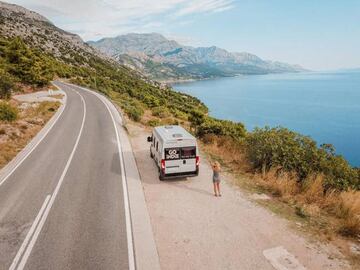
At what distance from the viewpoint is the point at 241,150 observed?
17250 mm

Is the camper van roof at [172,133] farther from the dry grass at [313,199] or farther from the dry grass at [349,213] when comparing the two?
the dry grass at [349,213]

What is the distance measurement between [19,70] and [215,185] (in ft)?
153

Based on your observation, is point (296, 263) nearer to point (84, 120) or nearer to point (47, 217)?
point (47, 217)

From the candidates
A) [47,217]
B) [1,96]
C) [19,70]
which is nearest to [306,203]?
[47,217]

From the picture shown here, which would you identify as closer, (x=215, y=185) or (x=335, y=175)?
(x=215, y=185)

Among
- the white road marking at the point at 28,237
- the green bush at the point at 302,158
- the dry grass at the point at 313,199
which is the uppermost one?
the green bush at the point at 302,158

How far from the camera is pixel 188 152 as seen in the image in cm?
1315

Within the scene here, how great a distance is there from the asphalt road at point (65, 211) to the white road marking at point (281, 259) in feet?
12.8

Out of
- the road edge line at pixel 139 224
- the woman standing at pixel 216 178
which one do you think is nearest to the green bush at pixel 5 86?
the road edge line at pixel 139 224

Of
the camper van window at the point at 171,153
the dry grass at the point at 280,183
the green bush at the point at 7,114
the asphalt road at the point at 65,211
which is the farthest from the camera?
the green bush at the point at 7,114

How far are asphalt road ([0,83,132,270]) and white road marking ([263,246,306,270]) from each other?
3.90 meters

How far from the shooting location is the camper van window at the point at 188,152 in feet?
42.9

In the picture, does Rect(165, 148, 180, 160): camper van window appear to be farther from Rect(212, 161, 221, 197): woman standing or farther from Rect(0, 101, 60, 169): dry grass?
Rect(0, 101, 60, 169): dry grass

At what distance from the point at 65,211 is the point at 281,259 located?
769cm
